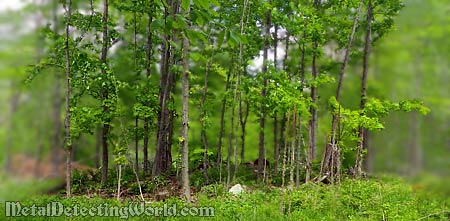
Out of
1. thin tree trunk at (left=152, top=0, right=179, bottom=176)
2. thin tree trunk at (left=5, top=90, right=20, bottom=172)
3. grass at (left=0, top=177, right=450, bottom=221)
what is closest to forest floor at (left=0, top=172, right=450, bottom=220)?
grass at (left=0, top=177, right=450, bottom=221)

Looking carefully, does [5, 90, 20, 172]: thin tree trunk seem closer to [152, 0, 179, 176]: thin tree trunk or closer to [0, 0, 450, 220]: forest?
[0, 0, 450, 220]: forest

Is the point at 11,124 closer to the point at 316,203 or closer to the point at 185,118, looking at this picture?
the point at 185,118

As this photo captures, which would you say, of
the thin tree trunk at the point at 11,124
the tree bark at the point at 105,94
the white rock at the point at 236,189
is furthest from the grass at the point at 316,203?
the thin tree trunk at the point at 11,124

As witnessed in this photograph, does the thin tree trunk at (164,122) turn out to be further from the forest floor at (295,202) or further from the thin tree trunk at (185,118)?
the thin tree trunk at (185,118)

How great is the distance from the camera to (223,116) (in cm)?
1095

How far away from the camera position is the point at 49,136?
17328 millimetres

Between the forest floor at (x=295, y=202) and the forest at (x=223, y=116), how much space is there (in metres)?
0.03

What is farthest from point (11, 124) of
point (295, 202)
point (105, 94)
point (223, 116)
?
point (295, 202)

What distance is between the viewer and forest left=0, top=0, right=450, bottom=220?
7.54m

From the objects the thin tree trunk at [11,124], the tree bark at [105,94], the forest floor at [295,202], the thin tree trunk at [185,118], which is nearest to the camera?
the forest floor at [295,202]

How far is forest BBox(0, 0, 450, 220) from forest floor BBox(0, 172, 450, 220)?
1.4 inches

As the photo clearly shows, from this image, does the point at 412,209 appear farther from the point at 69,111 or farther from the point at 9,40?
the point at 9,40

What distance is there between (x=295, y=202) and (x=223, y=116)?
3850 millimetres

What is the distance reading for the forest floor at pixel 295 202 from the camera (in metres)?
6.84
